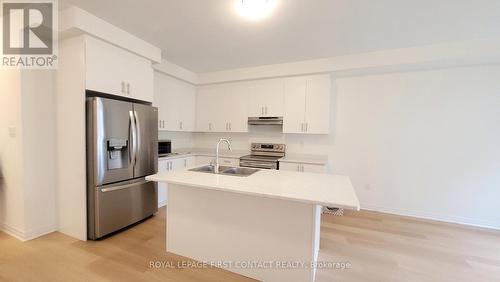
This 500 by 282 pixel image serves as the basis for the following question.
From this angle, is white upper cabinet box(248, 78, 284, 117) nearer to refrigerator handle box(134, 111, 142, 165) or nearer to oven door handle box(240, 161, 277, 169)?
oven door handle box(240, 161, 277, 169)

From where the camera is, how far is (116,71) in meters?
2.65

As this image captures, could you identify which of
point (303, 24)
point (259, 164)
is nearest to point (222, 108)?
point (259, 164)

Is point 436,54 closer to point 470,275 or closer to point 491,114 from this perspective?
point 491,114

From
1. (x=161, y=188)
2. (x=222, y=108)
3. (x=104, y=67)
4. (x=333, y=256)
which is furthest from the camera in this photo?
(x=222, y=108)

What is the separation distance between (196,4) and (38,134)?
237 centimetres

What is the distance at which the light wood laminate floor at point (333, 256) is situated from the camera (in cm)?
191

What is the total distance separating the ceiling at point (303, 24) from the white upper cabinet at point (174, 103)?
0.75 meters

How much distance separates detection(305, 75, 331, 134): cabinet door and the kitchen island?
67.1 inches

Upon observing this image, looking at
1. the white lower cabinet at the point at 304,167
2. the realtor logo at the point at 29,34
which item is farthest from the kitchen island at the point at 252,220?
the realtor logo at the point at 29,34

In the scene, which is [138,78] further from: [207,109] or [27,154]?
[207,109]

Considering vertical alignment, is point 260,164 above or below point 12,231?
above

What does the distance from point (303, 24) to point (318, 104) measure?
155 cm

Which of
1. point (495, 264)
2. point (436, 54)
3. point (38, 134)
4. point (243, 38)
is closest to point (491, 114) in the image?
point (436, 54)

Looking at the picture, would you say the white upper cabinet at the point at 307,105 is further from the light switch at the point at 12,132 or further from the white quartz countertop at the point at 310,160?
the light switch at the point at 12,132
